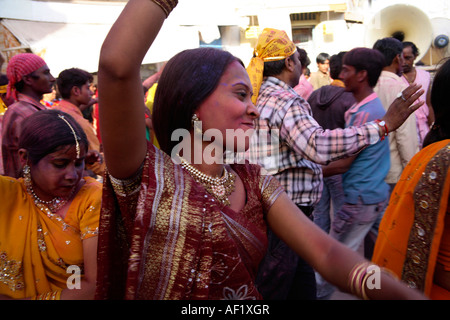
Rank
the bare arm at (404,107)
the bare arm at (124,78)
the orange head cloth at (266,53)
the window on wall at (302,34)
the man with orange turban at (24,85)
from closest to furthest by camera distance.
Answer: the bare arm at (124,78) < the bare arm at (404,107) < the orange head cloth at (266,53) < the man with orange turban at (24,85) < the window on wall at (302,34)

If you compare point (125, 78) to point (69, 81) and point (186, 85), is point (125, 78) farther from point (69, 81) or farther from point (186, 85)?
point (69, 81)

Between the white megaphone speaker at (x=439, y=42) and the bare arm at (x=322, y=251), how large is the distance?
9.97 metres

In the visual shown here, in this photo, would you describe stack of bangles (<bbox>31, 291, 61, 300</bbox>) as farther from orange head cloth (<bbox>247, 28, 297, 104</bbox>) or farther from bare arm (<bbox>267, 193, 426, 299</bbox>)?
orange head cloth (<bbox>247, 28, 297, 104</bbox>)

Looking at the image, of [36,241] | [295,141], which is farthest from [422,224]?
[36,241]

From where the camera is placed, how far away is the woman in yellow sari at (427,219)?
1.74 meters

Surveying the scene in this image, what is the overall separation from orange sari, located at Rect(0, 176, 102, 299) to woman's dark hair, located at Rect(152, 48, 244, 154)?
0.63m

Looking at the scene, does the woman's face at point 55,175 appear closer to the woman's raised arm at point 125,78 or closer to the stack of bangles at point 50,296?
the stack of bangles at point 50,296

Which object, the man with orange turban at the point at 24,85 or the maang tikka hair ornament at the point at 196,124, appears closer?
the maang tikka hair ornament at the point at 196,124

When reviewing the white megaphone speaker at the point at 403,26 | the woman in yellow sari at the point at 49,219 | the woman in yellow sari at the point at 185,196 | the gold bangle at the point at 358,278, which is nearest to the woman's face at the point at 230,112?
the woman in yellow sari at the point at 185,196

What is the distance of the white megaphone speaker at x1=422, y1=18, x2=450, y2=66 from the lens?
9.94 meters

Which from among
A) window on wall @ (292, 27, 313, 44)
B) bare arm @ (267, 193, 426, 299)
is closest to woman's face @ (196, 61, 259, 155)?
bare arm @ (267, 193, 426, 299)

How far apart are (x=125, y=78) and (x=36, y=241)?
3.50 feet

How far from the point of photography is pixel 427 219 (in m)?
1.77

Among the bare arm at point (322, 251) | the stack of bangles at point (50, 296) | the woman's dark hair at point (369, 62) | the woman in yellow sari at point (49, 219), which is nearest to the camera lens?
the bare arm at point (322, 251)
